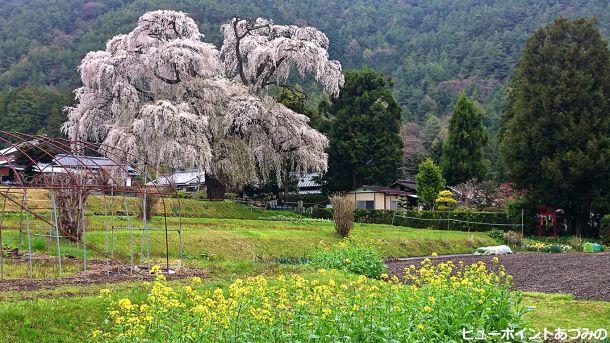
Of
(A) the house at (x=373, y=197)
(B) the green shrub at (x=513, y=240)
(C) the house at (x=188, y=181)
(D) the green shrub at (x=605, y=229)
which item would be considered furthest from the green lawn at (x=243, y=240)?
(A) the house at (x=373, y=197)

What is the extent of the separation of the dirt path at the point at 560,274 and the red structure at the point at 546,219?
39.7 ft

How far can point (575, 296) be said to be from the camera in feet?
37.1

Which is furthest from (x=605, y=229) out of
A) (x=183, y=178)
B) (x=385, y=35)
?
(x=385, y=35)

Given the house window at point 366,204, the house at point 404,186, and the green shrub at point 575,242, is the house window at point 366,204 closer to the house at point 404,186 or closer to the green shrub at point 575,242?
the house at point 404,186

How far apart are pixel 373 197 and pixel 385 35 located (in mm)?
45028

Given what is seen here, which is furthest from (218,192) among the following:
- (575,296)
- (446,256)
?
(575,296)

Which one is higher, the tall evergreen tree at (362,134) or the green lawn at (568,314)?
the tall evergreen tree at (362,134)

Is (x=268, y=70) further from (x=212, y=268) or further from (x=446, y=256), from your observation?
(x=212, y=268)

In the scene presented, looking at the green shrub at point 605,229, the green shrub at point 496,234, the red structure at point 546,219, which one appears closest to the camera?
the green shrub at point 605,229

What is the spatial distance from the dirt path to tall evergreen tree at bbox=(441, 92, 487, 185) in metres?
26.4

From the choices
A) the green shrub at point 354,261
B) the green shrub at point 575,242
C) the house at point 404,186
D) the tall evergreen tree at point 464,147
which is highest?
the tall evergreen tree at point 464,147

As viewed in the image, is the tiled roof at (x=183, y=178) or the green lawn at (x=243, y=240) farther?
the tiled roof at (x=183, y=178)

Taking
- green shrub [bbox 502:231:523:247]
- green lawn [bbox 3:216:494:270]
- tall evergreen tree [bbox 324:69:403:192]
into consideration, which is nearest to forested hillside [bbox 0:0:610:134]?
tall evergreen tree [bbox 324:69:403:192]

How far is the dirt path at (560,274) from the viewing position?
482 inches
